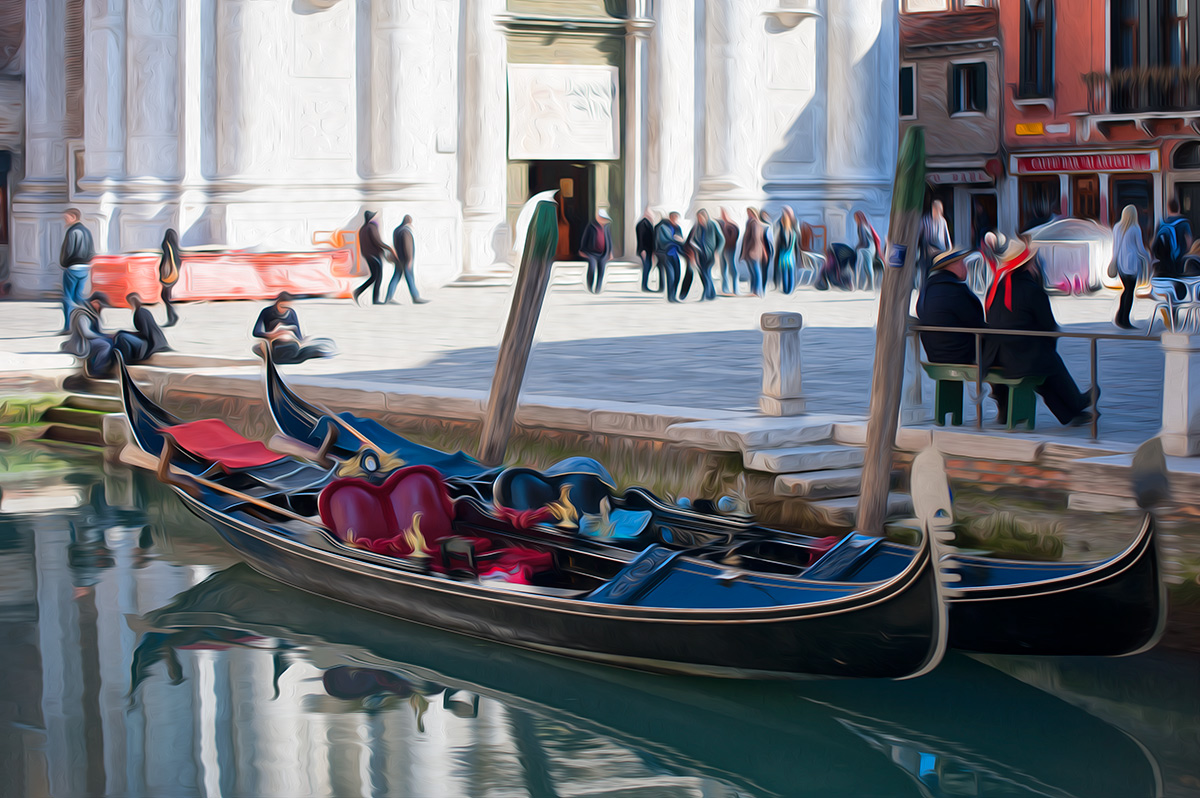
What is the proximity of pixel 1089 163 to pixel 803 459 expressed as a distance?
22634mm

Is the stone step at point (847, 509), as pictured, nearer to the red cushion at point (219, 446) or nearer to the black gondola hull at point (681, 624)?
the black gondola hull at point (681, 624)

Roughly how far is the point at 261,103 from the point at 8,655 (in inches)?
656

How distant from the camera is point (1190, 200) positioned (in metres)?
27.4

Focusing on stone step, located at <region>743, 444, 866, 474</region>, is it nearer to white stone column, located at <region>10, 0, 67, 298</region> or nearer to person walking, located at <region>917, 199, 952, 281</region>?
person walking, located at <region>917, 199, 952, 281</region>

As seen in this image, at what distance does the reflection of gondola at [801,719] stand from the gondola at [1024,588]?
0.31 meters

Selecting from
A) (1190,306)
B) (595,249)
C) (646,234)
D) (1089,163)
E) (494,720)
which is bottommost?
(494,720)

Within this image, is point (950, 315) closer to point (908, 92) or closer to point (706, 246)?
point (706, 246)

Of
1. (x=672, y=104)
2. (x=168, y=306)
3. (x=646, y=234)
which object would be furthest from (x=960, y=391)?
(x=672, y=104)

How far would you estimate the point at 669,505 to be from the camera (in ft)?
25.6

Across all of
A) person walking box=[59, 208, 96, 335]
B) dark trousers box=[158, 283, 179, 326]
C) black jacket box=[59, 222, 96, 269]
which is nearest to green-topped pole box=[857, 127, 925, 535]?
person walking box=[59, 208, 96, 335]

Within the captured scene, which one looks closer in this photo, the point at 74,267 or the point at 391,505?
the point at 391,505

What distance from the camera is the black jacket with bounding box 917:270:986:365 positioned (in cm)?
866

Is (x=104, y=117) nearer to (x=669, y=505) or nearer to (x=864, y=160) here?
(x=864, y=160)

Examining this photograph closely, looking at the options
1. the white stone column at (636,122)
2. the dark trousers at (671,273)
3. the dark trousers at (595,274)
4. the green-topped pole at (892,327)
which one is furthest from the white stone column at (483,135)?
the green-topped pole at (892,327)
